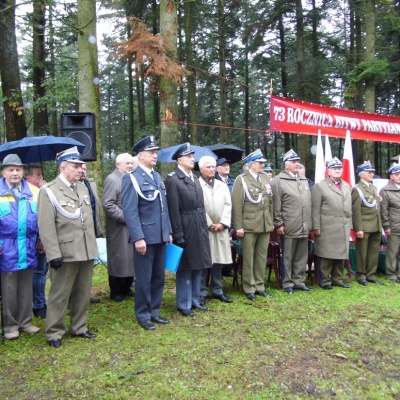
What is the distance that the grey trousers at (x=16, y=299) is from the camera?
4.30 metres

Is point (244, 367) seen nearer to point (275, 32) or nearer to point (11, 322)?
point (11, 322)

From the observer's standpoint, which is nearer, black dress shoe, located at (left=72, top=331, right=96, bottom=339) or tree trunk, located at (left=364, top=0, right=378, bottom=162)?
black dress shoe, located at (left=72, top=331, right=96, bottom=339)

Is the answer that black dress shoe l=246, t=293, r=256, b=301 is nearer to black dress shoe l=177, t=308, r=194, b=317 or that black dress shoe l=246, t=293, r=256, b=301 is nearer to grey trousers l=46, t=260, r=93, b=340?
black dress shoe l=177, t=308, r=194, b=317

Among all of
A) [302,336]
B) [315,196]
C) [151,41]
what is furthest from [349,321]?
[151,41]

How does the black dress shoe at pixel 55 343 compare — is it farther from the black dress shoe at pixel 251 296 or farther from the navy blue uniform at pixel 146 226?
the black dress shoe at pixel 251 296

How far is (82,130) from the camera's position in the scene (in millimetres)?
6641

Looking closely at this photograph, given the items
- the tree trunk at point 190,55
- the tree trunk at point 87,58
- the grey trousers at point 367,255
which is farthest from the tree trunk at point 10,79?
the grey trousers at point 367,255

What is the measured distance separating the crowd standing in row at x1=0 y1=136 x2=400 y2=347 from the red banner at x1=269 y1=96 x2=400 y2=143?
7.02 feet

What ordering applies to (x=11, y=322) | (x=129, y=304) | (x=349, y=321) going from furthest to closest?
(x=129, y=304)
(x=349, y=321)
(x=11, y=322)

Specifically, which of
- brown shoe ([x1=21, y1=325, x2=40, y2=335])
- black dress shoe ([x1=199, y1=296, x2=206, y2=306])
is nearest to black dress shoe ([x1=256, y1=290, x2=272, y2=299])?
black dress shoe ([x1=199, y1=296, x2=206, y2=306])

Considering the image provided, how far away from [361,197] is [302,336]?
331 centimetres

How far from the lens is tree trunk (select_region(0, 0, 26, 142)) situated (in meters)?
9.41

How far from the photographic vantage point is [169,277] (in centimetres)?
736

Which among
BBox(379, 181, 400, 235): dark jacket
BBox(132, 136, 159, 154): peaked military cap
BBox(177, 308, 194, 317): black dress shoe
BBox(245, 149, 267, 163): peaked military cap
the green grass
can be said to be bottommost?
the green grass
